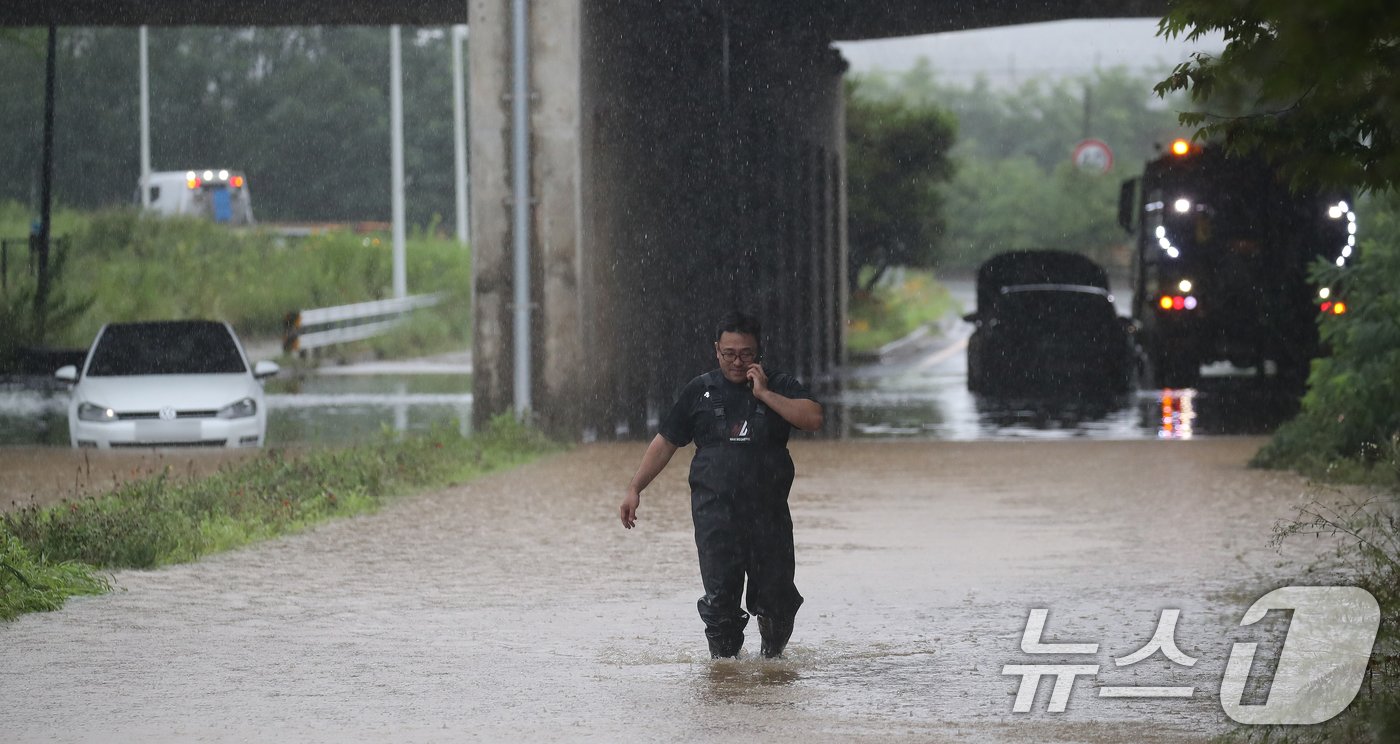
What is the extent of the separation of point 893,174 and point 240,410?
38.3 m

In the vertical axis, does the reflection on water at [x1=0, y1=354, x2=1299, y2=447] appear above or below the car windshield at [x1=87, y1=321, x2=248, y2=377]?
below

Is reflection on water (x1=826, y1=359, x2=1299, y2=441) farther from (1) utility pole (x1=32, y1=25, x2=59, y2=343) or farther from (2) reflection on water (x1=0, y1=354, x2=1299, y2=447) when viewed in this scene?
(1) utility pole (x1=32, y1=25, x2=59, y2=343)

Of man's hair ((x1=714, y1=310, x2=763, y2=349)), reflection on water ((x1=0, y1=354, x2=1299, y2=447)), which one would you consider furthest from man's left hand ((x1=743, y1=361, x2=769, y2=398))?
reflection on water ((x1=0, y1=354, x2=1299, y2=447))

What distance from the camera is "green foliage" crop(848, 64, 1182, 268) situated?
97312mm

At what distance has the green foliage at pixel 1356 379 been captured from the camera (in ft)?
52.9

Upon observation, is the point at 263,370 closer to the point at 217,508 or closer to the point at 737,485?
the point at 217,508

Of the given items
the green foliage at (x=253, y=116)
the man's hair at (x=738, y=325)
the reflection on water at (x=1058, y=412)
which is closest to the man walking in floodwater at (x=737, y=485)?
the man's hair at (x=738, y=325)

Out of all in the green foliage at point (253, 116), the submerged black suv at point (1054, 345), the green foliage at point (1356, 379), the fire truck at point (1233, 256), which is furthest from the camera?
the green foliage at point (253, 116)

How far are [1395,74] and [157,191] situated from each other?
195ft

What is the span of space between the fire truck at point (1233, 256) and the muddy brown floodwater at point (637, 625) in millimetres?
11925

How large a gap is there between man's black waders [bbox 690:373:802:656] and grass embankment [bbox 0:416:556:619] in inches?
140

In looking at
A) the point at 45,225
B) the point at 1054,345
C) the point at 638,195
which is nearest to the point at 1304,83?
the point at 638,195

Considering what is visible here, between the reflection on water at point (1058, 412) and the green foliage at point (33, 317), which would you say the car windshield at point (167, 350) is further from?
the green foliage at point (33, 317)

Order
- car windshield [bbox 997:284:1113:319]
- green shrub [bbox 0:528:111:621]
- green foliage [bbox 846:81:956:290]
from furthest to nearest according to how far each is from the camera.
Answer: green foliage [bbox 846:81:956:290], car windshield [bbox 997:284:1113:319], green shrub [bbox 0:528:111:621]
